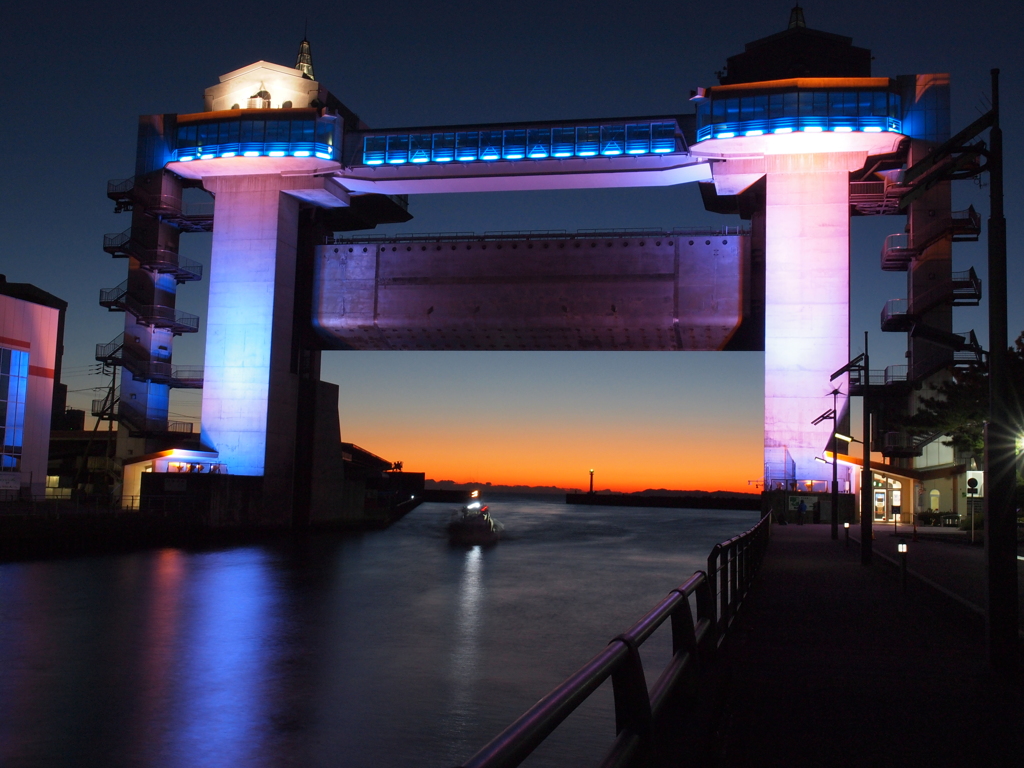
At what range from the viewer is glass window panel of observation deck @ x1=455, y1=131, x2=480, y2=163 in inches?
2149

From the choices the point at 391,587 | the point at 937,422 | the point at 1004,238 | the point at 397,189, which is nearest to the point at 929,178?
the point at 1004,238

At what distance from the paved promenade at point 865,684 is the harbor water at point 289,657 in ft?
11.7

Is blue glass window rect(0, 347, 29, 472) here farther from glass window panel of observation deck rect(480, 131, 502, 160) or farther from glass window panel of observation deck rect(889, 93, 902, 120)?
glass window panel of observation deck rect(889, 93, 902, 120)

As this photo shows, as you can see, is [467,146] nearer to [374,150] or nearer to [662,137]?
[374,150]

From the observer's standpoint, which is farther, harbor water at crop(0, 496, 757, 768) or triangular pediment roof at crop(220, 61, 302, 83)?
triangular pediment roof at crop(220, 61, 302, 83)

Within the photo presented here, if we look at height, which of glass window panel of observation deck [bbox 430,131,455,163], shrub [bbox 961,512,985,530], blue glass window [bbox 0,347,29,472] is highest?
glass window panel of observation deck [bbox 430,131,455,163]

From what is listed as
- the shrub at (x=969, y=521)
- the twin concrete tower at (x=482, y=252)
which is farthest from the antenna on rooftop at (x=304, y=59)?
the shrub at (x=969, y=521)

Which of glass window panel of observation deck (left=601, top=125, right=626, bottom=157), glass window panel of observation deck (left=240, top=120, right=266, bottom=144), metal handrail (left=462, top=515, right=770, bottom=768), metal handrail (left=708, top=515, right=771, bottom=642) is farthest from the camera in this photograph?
glass window panel of observation deck (left=240, top=120, right=266, bottom=144)

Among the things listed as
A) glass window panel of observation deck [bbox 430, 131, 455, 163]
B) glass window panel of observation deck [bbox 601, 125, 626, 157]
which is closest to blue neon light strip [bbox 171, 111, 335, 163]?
glass window panel of observation deck [bbox 430, 131, 455, 163]

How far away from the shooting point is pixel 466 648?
23.1m

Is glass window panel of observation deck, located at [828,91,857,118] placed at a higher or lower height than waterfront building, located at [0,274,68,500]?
higher

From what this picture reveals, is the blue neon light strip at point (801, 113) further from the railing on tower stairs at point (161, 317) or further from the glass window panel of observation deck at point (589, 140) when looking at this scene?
the railing on tower stairs at point (161, 317)

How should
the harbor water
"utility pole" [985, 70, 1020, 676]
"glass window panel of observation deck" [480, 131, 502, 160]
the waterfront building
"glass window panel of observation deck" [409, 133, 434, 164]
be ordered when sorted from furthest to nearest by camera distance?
"glass window panel of observation deck" [409, 133, 434, 164]
"glass window panel of observation deck" [480, 131, 502, 160]
the waterfront building
the harbor water
"utility pole" [985, 70, 1020, 676]

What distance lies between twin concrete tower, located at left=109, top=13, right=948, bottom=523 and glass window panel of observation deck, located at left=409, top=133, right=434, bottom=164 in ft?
0.35
